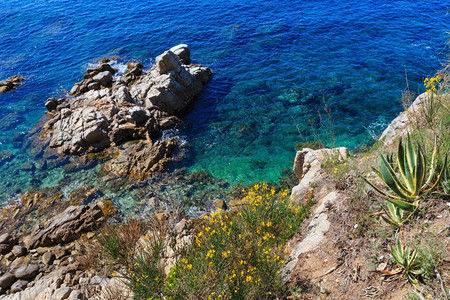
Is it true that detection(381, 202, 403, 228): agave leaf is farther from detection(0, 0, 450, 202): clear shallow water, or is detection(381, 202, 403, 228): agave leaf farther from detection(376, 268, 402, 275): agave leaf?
detection(0, 0, 450, 202): clear shallow water

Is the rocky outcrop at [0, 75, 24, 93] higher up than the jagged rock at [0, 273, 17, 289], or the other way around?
the rocky outcrop at [0, 75, 24, 93]

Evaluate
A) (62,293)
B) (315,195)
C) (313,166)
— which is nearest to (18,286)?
(62,293)

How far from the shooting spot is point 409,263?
521cm

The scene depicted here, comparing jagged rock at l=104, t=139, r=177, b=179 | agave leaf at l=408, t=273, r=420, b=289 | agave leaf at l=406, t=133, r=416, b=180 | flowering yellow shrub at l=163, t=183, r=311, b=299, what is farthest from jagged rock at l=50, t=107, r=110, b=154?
agave leaf at l=408, t=273, r=420, b=289

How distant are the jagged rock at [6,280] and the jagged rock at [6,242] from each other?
1.70m

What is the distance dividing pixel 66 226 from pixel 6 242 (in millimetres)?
2625

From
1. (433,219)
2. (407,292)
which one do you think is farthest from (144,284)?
(433,219)

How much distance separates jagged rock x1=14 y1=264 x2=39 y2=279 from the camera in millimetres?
11320

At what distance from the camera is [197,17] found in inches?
1298

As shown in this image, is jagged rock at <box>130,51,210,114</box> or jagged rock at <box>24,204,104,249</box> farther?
jagged rock at <box>130,51,210,114</box>

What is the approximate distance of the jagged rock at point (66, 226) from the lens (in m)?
12.7

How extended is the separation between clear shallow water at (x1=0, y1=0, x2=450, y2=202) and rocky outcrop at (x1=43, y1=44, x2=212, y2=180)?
1.41 m

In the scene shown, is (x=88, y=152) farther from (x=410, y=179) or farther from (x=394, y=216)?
(x=410, y=179)

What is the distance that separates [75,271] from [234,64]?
61.9 feet
